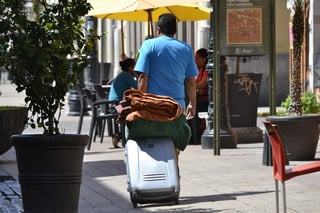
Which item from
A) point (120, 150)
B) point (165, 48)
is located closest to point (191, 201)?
point (165, 48)

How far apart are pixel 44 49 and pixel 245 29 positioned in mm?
6312

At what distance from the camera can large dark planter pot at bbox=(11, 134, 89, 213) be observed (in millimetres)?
8867

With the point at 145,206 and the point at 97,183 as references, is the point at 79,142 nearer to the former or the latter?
the point at 145,206

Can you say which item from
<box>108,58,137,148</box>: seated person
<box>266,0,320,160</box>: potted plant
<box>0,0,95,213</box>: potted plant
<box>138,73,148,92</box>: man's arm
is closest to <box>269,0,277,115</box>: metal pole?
Answer: <box>266,0,320,160</box>: potted plant

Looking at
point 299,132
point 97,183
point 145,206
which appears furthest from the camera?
point 299,132

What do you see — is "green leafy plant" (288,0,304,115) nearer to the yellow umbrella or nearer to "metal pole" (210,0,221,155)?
"metal pole" (210,0,221,155)

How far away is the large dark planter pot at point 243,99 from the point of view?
56.6 feet

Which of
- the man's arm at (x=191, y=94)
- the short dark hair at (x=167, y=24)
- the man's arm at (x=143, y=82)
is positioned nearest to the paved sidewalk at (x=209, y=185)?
the man's arm at (x=191, y=94)

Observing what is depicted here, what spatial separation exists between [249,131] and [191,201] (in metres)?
7.04

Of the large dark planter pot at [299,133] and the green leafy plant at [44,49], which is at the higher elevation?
the green leafy plant at [44,49]

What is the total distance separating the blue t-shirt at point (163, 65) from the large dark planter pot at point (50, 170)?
1687 millimetres

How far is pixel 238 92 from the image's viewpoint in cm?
1730

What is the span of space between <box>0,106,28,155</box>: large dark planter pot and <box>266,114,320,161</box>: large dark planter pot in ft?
11.1

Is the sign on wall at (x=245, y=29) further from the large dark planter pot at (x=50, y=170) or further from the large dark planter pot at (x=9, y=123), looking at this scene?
the large dark planter pot at (x=50, y=170)
